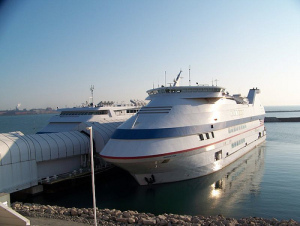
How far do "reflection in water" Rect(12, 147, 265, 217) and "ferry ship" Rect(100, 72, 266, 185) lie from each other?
963 millimetres

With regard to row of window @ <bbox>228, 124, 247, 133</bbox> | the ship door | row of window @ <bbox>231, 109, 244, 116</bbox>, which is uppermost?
row of window @ <bbox>231, 109, 244, 116</bbox>

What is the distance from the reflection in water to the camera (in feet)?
56.4

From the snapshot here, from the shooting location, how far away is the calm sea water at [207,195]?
16.8 metres

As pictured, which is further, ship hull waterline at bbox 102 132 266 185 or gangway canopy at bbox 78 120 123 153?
gangway canopy at bbox 78 120 123 153

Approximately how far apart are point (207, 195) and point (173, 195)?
8.10 feet

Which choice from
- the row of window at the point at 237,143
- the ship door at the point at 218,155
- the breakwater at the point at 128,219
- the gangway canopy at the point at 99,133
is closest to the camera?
the breakwater at the point at 128,219

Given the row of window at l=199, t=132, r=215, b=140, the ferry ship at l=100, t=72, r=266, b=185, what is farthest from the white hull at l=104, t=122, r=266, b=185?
the row of window at l=199, t=132, r=215, b=140

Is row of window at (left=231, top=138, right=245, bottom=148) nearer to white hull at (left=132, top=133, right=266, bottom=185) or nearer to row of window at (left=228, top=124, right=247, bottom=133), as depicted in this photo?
row of window at (left=228, top=124, right=247, bottom=133)

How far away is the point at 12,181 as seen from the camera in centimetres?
1841

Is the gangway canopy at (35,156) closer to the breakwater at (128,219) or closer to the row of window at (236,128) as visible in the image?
the breakwater at (128,219)

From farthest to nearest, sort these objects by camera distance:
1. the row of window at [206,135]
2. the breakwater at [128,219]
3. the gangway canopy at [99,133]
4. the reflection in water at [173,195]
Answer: the gangway canopy at [99,133] → the row of window at [206,135] → the reflection in water at [173,195] → the breakwater at [128,219]

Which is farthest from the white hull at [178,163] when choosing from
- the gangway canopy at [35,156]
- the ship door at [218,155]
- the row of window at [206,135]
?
the gangway canopy at [35,156]

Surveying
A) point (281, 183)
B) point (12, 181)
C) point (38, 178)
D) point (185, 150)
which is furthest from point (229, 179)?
point (12, 181)

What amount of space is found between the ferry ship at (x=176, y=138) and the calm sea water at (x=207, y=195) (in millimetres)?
1160
